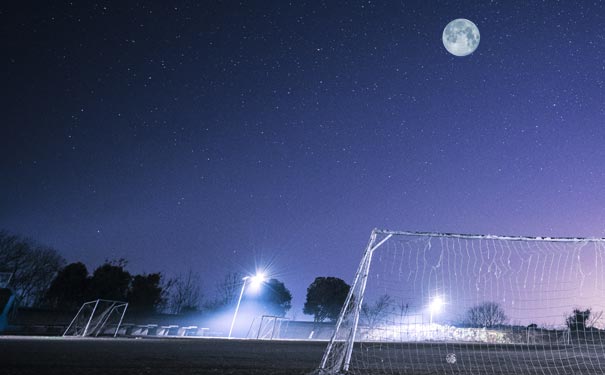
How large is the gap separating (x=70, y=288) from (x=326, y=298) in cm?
4224

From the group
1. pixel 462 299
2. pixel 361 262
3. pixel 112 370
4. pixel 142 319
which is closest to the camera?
pixel 112 370

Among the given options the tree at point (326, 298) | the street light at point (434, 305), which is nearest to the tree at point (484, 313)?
the tree at point (326, 298)

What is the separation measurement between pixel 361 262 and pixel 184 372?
408cm

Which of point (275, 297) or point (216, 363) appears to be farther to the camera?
point (275, 297)

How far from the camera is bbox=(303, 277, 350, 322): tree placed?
71938mm

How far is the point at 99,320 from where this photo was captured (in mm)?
26594

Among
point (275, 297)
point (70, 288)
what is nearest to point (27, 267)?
point (70, 288)

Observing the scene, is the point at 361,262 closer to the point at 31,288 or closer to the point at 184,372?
the point at 184,372

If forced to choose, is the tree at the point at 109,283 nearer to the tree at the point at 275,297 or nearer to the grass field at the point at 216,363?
the tree at the point at 275,297

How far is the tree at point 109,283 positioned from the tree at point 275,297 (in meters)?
26.4

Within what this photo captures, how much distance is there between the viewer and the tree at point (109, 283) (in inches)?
1969

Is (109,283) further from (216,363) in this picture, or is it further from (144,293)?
(216,363)

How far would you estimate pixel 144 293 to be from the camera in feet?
177

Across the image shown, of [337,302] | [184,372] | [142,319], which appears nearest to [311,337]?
[142,319]
